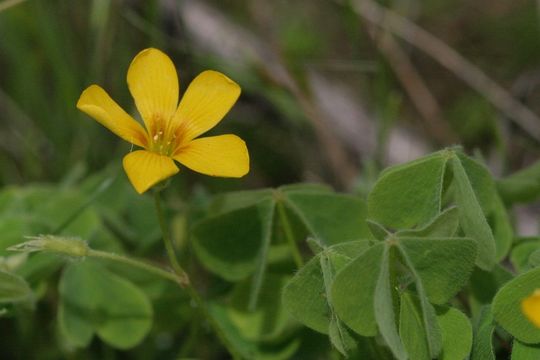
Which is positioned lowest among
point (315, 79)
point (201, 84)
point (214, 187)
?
point (214, 187)

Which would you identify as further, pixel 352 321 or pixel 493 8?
pixel 493 8

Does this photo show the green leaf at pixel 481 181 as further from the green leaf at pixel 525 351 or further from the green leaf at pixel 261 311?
the green leaf at pixel 261 311

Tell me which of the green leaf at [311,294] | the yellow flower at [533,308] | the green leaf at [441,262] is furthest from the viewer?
the green leaf at [311,294]

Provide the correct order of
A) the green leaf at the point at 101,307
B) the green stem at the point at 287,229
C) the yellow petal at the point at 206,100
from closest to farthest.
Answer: the yellow petal at the point at 206,100
the green stem at the point at 287,229
the green leaf at the point at 101,307

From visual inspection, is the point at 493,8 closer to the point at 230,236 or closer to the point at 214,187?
→ the point at 214,187

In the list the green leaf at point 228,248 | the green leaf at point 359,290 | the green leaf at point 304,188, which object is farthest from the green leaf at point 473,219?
the green leaf at point 228,248

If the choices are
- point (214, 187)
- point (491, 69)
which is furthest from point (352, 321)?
point (491, 69)

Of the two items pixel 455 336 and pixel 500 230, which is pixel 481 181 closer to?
pixel 500 230
